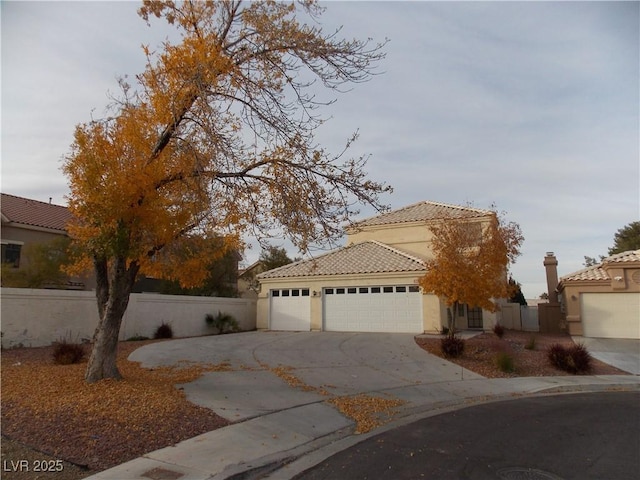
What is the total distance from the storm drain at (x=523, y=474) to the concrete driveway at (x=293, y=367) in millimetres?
4278

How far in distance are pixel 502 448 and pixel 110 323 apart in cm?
756

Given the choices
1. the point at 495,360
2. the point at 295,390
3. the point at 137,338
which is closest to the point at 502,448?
the point at 295,390

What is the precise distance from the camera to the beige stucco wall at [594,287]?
74.6ft

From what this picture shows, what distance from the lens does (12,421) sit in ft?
23.4

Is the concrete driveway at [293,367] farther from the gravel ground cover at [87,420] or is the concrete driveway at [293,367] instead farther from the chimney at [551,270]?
the chimney at [551,270]

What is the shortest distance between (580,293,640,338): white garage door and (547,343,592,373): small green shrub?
29.6 feet

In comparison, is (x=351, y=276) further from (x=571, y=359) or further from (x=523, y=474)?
(x=523, y=474)

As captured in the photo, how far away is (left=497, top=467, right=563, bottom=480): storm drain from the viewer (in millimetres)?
5691

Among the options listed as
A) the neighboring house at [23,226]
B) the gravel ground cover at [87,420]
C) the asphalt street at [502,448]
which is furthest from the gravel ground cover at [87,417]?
the neighboring house at [23,226]

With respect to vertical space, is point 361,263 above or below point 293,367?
above

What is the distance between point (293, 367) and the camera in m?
13.7

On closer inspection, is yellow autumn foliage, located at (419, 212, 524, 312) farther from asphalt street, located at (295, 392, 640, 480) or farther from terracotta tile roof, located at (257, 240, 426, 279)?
asphalt street, located at (295, 392, 640, 480)

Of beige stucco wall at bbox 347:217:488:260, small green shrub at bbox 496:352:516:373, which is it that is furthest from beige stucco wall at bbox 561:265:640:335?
small green shrub at bbox 496:352:516:373

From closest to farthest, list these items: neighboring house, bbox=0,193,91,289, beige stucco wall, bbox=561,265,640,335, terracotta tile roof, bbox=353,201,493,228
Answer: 1. beige stucco wall, bbox=561,265,640,335
2. neighboring house, bbox=0,193,91,289
3. terracotta tile roof, bbox=353,201,493,228
